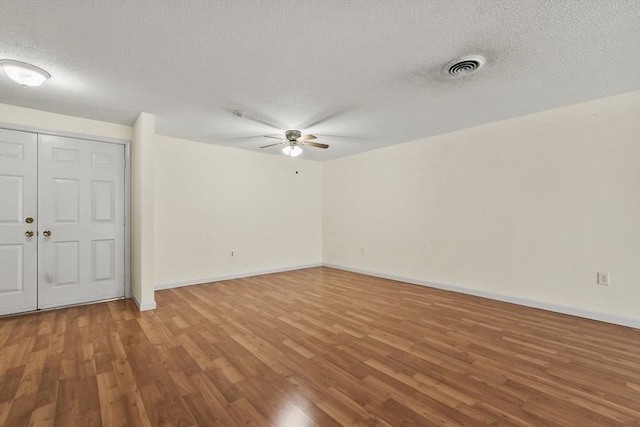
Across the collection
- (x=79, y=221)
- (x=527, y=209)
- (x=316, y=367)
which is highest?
(x=527, y=209)

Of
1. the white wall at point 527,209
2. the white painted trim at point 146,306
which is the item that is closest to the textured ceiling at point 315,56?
the white wall at point 527,209

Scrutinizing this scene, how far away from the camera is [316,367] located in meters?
2.17

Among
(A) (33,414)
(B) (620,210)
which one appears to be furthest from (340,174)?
(A) (33,414)

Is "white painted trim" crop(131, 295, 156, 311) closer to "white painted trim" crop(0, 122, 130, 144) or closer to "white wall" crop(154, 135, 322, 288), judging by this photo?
"white wall" crop(154, 135, 322, 288)

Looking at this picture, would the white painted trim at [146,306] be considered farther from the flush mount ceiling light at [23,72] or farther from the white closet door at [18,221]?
the flush mount ceiling light at [23,72]

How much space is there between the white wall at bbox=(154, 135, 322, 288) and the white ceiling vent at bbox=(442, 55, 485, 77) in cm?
405

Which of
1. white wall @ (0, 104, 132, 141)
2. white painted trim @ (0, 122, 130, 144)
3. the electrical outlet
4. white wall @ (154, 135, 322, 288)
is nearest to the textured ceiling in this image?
white wall @ (0, 104, 132, 141)

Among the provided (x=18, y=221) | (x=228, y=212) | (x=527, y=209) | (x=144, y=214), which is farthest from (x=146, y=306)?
(x=527, y=209)

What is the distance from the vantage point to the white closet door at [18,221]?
3.35 metres

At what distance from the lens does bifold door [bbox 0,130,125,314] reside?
11.1 feet

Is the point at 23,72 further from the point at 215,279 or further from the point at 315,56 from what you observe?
the point at 215,279

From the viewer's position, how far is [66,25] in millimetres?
1882

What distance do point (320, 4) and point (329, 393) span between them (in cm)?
250

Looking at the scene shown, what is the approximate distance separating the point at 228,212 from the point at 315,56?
371 cm
